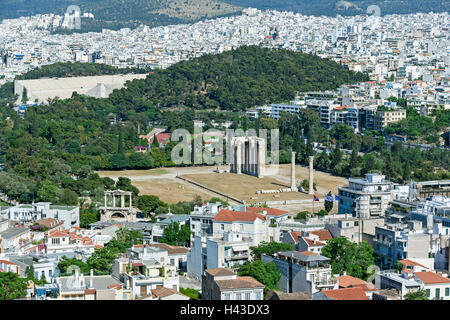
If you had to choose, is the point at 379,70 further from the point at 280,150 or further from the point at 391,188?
the point at 391,188

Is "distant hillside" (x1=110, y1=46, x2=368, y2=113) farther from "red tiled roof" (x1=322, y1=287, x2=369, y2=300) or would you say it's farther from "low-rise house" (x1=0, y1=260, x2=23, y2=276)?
"red tiled roof" (x1=322, y1=287, x2=369, y2=300)

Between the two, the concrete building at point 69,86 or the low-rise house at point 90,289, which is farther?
the concrete building at point 69,86

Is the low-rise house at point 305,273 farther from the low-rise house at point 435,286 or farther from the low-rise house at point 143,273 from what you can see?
the low-rise house at point 143,273

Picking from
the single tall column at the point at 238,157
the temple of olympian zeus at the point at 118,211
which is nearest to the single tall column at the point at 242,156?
the single tall column at the point at 238,157

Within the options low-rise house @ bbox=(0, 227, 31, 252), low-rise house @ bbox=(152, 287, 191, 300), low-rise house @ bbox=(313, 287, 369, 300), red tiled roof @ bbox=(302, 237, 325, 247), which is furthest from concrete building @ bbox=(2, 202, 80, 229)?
low-rise house @ bbox=(313, 287, 369, 300)

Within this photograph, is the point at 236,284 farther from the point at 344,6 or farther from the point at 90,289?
the point at 344,6

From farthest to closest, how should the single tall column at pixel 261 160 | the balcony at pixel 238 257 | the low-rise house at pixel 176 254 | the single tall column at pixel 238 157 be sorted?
the single tall column at pixel 238 157
the single tall column at pixel 261 160
the low-rise house at pixel 176 254
the balcony at pixel 238 257

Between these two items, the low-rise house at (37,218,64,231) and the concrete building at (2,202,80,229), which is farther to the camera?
the concrete building at (2,202,80,229)
